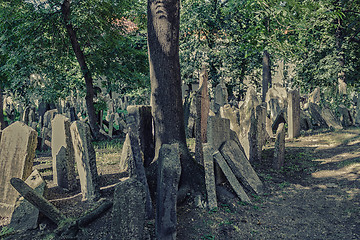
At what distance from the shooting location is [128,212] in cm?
283

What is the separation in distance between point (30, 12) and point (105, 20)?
254 centimetres

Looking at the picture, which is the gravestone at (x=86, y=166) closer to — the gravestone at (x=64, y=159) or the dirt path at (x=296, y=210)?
the gravestone at (x=64, y=159)

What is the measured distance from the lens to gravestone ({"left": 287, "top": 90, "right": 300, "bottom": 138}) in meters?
9.97

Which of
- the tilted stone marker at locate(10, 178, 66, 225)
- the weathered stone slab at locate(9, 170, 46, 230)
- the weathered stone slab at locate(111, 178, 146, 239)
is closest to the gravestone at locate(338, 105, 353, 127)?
the weathered stone slab at locate(111, 178, 146, 239)

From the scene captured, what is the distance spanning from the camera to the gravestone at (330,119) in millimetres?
11562

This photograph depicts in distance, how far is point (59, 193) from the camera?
5.18 meters

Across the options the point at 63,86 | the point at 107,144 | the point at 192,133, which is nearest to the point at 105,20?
the point at 63,86

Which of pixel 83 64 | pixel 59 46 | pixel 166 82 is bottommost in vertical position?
pixel 166 82

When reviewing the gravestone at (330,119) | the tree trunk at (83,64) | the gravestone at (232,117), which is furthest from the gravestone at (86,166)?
the gravestone at (330,119)

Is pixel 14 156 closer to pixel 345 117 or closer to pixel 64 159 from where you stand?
pixel 64 159

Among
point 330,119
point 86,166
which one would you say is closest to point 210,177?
point 86,166

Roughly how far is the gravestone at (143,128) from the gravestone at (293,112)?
6597 mm

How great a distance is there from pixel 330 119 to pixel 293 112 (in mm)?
2884

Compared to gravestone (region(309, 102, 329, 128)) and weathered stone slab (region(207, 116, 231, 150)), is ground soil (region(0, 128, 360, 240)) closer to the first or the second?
weathered stone slab (region(207, 116, 231, 150))
